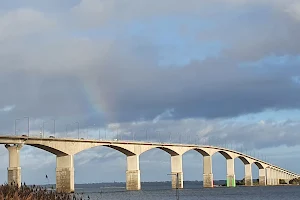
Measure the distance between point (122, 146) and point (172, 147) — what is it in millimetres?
18194

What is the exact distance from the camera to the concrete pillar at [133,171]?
117625mm

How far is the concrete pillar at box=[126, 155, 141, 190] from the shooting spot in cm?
11762

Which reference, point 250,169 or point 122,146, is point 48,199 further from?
point 250,169

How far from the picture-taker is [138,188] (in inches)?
4806

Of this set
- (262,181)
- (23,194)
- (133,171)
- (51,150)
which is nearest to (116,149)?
(133,171)

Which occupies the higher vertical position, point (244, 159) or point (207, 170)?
point (244, 159)

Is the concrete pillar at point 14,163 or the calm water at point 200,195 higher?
the concrete pillar at point 14,163

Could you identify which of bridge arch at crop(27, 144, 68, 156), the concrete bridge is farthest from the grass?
bridge arch at crop(27, 144, 68, 156)

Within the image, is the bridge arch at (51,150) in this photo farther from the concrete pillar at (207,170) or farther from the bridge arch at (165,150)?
the concrete pillar at (207,170)

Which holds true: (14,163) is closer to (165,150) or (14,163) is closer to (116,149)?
(116,149)

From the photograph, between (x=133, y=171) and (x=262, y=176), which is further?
(x=262, y=176)

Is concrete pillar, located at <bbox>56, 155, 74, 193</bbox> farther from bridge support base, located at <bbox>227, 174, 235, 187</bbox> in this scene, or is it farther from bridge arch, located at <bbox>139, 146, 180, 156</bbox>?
bridge support base, located at <bbox>227, 174, 235, 187</bbox>

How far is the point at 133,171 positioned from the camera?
11794 cm

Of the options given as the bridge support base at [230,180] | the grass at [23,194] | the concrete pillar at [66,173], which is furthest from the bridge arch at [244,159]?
the grass at [23,194]
